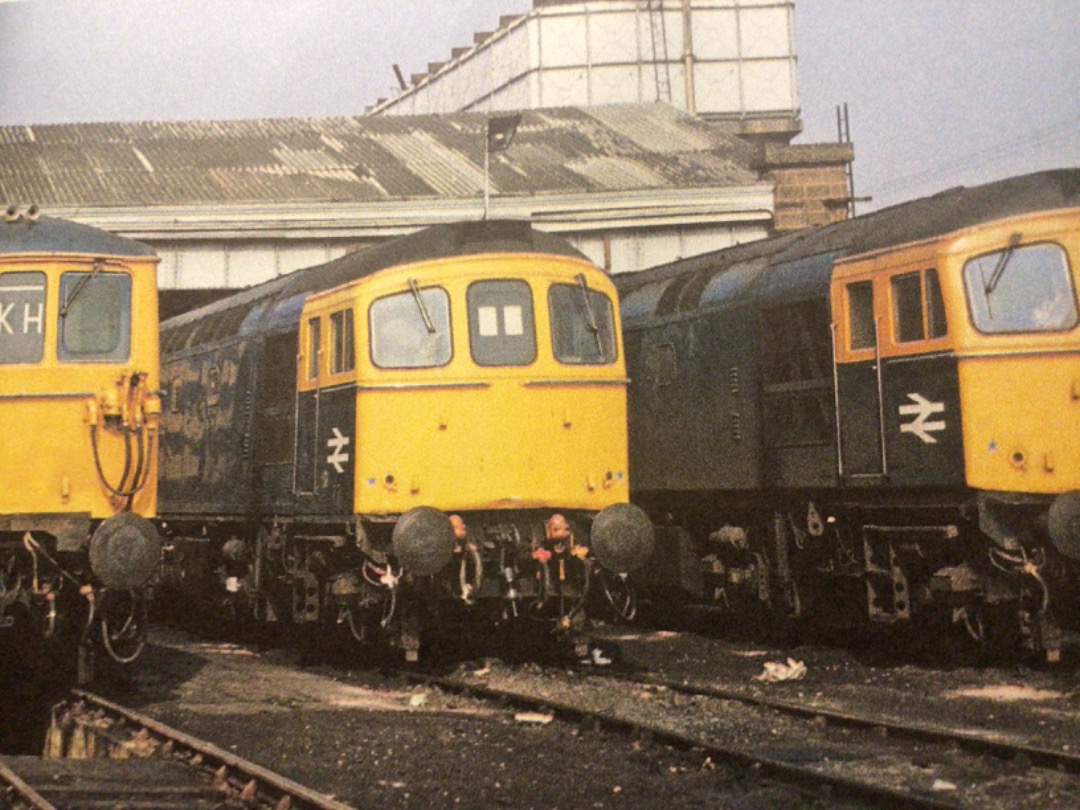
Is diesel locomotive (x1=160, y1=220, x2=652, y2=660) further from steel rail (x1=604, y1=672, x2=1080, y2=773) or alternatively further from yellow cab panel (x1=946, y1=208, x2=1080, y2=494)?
yellow cab panel (x1=946, y1=208, x2=1080, y2=494)

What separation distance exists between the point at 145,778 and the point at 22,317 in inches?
157

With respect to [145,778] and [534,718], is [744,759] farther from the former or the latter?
[145,778]

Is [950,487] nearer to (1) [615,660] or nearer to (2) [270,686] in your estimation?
(1) [615,660]

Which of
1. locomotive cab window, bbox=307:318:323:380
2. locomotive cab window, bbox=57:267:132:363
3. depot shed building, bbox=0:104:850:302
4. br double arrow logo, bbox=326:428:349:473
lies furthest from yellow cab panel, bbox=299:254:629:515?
depot shed building, bbox=0:104:850:302

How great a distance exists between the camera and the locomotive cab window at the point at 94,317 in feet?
36.3

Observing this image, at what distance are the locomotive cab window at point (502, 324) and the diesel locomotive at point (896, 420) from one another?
2.64 metres

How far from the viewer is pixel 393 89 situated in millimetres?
57875

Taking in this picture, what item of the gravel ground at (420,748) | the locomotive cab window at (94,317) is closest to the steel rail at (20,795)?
the gravel ground at (420,748)

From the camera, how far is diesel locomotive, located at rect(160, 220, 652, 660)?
11.7 metres

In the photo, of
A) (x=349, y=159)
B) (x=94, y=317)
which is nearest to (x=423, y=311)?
(x=94, y=317)

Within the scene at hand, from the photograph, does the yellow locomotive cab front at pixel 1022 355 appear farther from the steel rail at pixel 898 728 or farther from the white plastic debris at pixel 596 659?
the white plastic debris at pixel 596 659

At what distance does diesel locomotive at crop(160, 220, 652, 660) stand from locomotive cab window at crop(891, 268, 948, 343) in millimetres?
2282

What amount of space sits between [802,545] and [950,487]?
93.8 inches

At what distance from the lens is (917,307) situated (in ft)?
38.4
